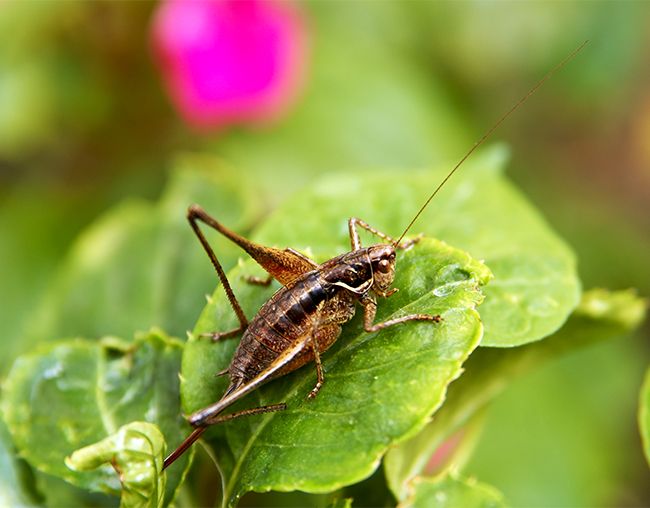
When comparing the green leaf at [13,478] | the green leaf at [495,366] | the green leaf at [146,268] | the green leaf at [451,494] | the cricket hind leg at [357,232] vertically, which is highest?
the green leaf at [146,268]

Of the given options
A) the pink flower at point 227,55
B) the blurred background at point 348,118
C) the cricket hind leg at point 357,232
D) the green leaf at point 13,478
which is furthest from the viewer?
the blurred background at point 348,118

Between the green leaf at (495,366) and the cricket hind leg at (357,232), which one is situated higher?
the cricket hind leg at (357,232)

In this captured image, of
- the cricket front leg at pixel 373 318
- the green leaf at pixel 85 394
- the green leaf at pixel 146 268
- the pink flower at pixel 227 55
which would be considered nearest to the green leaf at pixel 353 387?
the cricket front leg at pixel 373 318

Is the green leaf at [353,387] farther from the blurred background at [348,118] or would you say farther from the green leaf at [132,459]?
the blurred background at [348,118]

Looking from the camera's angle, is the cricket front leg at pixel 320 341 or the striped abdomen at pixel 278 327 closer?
the cricket front leg at pixel 320 341

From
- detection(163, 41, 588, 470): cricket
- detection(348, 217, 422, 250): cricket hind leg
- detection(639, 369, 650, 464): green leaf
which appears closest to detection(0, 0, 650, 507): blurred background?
detection(163, 41, 588, 470): cricket

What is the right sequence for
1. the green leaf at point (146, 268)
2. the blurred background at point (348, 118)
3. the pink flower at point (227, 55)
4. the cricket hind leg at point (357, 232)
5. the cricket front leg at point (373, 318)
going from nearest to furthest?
the cricket front leg at point (373, 318), the cricket hind leg at point (357, 232), the green leaf at point (146, 268), the pink flower at point (227, 55), the blurred background at point (348, 118)
